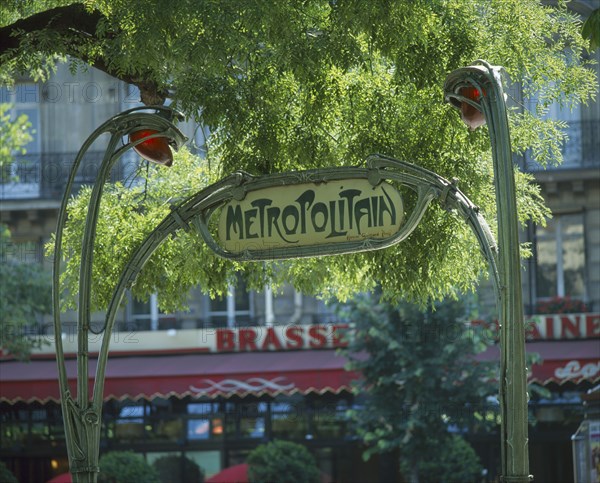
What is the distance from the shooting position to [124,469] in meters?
20.3

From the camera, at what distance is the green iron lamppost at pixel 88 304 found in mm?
8055

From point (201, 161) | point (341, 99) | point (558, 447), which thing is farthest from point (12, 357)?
point (341, 99)

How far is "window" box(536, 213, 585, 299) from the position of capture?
2372 cm

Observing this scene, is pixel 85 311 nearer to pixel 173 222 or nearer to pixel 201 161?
pixel 173 222

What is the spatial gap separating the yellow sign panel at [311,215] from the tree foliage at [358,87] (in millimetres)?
1425

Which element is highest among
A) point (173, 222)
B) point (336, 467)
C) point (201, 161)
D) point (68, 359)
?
point (201, 161)

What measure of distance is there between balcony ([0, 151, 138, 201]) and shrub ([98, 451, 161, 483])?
6437 mm

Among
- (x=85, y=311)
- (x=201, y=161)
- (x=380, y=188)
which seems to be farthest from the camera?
(x=201, y=161)

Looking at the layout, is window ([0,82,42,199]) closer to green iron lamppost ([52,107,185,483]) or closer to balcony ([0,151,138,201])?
balcony ([0,151,138,201])

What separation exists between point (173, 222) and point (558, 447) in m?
16.3

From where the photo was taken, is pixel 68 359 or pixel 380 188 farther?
pixel 68 359

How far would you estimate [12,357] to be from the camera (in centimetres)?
2386

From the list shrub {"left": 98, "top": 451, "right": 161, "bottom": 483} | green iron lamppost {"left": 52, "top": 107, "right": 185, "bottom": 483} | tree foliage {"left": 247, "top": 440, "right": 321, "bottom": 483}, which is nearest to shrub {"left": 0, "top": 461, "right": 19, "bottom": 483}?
shrub {"left": 98, "top": 451, "right": 161, "bottom": 483}

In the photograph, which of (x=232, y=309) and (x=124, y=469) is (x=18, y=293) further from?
(x=232, y=309)
